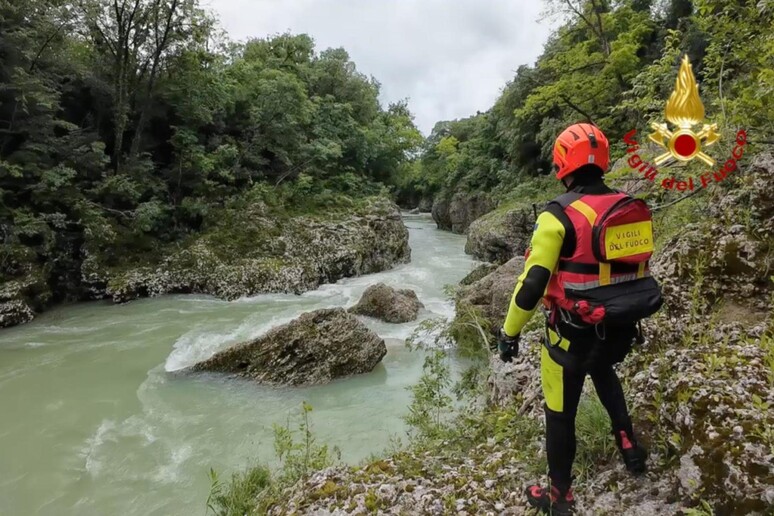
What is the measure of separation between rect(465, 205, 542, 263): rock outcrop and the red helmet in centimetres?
1535

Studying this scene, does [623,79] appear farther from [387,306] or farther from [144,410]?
[144,410]

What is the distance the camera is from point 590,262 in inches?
86.5

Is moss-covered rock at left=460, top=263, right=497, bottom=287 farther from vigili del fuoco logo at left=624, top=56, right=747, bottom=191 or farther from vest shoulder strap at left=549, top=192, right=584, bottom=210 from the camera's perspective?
vest shoulder strap at left=549, top=192, right=584, bottom=210

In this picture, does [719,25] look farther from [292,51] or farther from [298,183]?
[292,51]

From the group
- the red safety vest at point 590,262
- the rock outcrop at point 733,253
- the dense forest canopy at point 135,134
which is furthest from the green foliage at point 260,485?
the dense forest canopy at point 135,134

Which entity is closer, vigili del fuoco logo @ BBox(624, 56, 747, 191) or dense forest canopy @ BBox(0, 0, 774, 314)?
vigili del fuoco logo @ BBox(624, 56, 747, 191)

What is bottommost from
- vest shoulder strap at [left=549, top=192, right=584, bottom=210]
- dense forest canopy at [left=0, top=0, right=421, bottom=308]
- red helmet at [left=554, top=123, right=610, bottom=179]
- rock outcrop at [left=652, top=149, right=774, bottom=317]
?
rock outcrop at [left=652, top=149, right=774, bottom=317]

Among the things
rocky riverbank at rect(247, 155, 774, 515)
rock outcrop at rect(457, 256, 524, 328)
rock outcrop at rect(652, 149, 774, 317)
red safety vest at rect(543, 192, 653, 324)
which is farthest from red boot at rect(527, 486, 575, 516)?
rock outcrop at rect(457, 256, 524, 328)

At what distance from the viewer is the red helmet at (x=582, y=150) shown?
7.64 feet

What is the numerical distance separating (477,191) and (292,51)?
1547 cm

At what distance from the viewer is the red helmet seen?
7.64ft

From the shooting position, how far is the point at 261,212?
52.1ft

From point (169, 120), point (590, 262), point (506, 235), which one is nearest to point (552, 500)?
point (590, 262)

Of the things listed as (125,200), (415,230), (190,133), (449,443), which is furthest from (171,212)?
(415,230)
